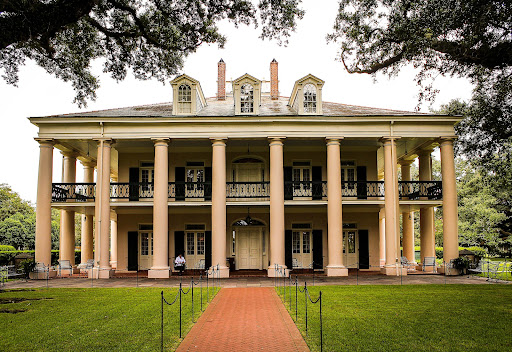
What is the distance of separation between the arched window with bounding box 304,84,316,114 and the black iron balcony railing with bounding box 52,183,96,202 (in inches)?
434

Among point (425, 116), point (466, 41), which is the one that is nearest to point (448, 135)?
point (425, 116)

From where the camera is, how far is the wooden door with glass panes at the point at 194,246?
25234 millimetres

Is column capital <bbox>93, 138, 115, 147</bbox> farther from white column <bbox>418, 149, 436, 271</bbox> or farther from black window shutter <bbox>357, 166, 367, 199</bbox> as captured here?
white column <bbox>418, 149, 436, 271</bbox>

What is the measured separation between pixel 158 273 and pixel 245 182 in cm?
589

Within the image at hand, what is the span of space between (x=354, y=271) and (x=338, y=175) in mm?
5727

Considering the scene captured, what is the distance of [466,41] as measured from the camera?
33.8 feet

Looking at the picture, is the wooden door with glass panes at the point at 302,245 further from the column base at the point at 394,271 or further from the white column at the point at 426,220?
the white column at the point at 426,220

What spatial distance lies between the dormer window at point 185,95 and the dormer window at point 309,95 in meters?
4.81

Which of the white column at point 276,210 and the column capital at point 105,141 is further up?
the column capital at point 105,141

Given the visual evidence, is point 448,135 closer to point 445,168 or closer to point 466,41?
point 445,168

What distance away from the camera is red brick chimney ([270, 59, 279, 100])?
28234mm

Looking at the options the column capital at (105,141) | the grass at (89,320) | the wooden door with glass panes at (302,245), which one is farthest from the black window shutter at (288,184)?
the grass at (89,320)

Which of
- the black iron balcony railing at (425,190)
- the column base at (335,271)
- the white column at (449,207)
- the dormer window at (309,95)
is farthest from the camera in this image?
the black iron balcony railing at (425,190)

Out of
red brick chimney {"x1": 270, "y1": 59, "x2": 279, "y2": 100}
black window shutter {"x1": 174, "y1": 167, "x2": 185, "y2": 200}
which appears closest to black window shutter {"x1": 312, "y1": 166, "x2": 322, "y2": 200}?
red brick chimney {"x1": 270, "y1": 59, "x2": 279, "y2": 100}
